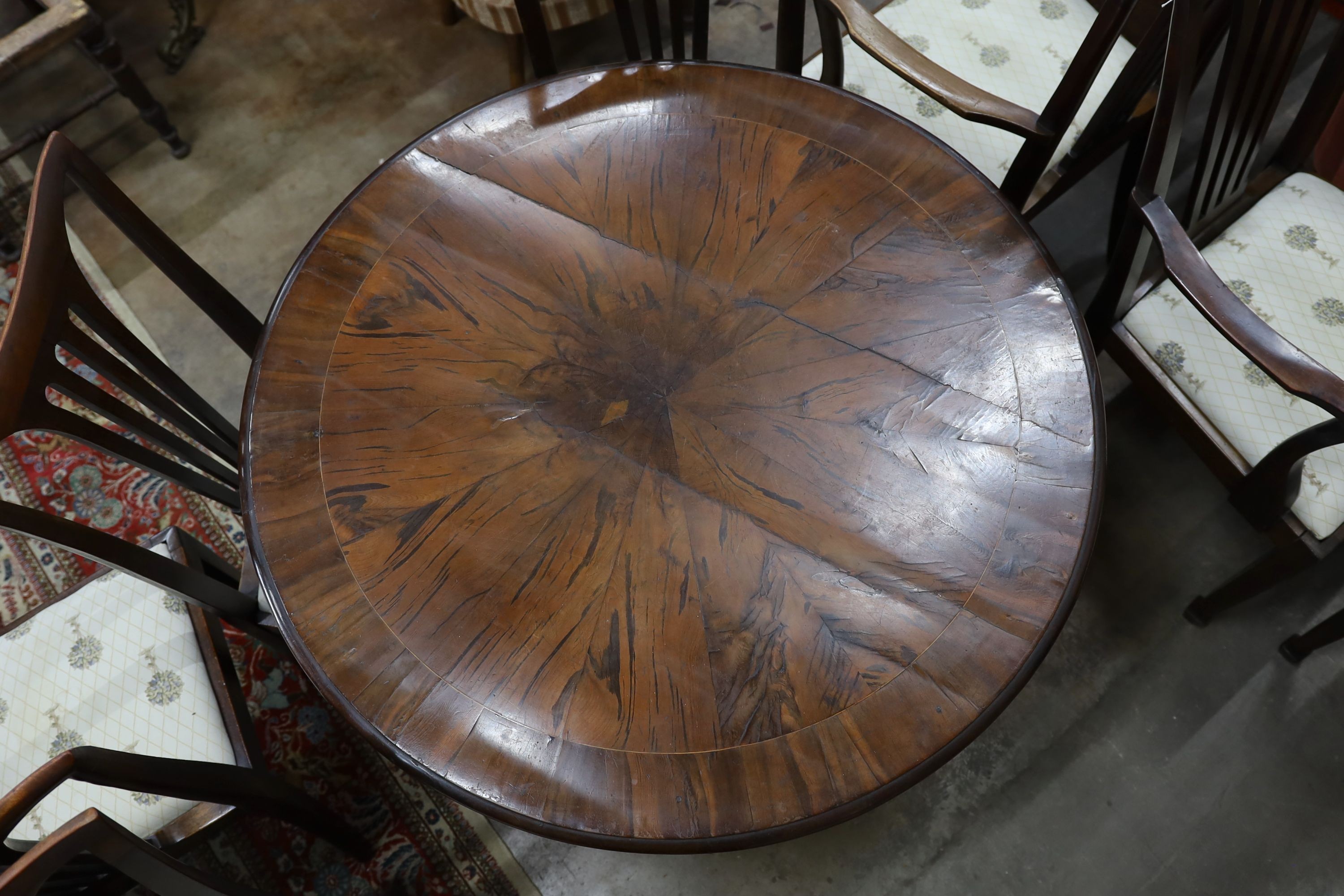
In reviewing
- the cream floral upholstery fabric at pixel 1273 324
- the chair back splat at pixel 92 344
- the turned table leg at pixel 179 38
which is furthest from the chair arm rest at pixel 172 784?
the turned table leg at pixel 179 38

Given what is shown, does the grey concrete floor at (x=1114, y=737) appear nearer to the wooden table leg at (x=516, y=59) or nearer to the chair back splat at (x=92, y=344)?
the wooden table leg at (x=516, y=59)

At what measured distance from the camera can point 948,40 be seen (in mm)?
1551

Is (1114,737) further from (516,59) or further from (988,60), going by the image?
(516,59)

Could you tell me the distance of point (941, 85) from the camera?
1.25 m

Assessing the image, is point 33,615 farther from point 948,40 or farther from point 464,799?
point 948,40

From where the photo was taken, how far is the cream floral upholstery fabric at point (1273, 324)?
4.05ft

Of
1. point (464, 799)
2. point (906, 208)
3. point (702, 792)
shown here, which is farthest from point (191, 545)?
point (906, 208)

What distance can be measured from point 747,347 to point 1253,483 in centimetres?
72

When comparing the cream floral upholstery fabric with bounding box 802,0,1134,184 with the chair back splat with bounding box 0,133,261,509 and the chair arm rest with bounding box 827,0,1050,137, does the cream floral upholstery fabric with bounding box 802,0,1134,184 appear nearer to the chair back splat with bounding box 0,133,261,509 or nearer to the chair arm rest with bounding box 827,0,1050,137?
the chair arm rest with bounding box 827,0,1050,137

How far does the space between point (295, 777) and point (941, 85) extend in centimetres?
154

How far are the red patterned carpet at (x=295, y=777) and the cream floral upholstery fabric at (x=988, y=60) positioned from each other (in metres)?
1.42

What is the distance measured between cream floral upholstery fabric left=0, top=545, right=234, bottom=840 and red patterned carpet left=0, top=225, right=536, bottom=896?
0.38 meters

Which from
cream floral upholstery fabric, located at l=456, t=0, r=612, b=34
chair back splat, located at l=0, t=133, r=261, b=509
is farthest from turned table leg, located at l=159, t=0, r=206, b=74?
chair back splat, located at l=0, t=133, r=261, b=509

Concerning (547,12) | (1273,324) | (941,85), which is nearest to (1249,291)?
(1273,324)
